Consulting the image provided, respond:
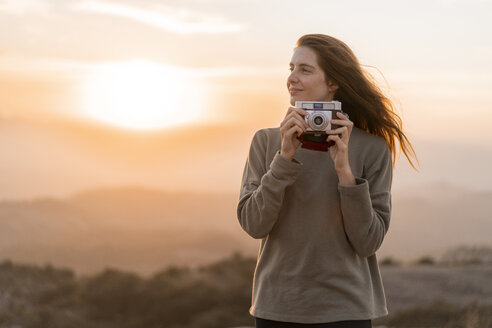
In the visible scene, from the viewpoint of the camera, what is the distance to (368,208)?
2711 mm

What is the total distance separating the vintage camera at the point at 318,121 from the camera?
280 cm

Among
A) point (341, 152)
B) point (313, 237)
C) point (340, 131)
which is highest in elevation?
point (340, 131)

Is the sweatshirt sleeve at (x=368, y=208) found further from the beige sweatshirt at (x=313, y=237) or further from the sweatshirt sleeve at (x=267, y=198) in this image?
the sweatshirt sleeve at (x=267, y=198)

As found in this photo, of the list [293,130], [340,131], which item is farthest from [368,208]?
[293,130]

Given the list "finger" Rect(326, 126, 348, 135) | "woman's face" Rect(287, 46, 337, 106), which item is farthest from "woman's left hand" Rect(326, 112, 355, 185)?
"woman's face" Rect(287, 46, 337, 106)

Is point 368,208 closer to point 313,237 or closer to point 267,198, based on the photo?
point 313,237

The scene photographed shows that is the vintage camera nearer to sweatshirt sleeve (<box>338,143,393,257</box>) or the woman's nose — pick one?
the woman's nose

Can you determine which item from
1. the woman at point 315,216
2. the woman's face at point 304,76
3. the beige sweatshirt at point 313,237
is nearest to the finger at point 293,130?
the woman at point 315,216

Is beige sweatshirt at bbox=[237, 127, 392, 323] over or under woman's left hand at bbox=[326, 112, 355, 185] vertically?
under

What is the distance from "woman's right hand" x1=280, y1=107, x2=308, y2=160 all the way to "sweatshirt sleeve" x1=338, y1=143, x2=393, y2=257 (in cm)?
27

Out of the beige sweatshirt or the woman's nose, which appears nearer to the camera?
the beige sweatshirt

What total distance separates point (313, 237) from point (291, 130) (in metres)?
0.48

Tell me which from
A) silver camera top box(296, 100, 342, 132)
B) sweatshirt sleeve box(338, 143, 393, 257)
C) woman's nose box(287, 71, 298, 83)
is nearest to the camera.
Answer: sweatshirt sleeve box(338, 143, 393, 257)

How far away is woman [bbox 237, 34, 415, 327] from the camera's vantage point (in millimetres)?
2723
